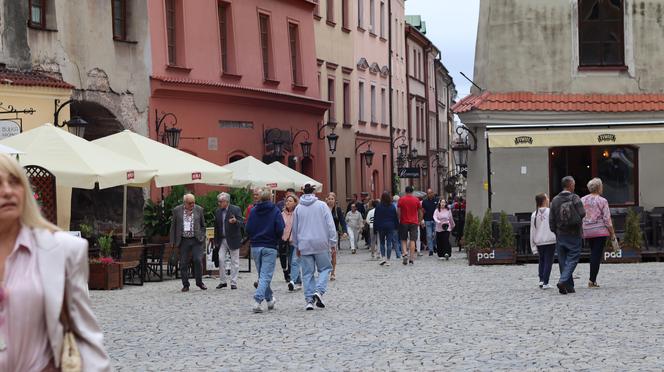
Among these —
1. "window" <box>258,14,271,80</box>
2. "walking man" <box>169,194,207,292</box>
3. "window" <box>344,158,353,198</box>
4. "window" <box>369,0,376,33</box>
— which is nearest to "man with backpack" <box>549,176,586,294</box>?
"walking man" <box>169,194,207,292</box>

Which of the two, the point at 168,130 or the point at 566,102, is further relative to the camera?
the point at 566,102


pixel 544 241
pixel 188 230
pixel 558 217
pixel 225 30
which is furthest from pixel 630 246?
pixel 225 30

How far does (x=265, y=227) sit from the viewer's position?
17359mm

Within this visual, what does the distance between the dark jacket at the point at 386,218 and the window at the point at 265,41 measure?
10611 mm

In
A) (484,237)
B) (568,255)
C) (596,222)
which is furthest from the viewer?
(484,237)

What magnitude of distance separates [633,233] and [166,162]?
31.3 ft

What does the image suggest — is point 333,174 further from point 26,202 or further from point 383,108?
point 26,202

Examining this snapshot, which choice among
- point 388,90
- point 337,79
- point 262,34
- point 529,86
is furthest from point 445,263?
point 388,90

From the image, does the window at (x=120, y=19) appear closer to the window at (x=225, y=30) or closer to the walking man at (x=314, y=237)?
the window at (x=225, y=30)

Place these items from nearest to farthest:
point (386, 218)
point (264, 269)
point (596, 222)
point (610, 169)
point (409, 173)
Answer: point (264, 269) < point (596, 222) < point (610, 169) < point (386, 218) < point (409, 173)

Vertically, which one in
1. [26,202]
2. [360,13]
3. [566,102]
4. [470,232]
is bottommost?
[470,232]

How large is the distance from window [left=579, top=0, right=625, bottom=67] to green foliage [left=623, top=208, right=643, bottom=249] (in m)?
6.05

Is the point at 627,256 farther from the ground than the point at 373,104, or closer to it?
closer to it

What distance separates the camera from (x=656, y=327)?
13.6 metres
